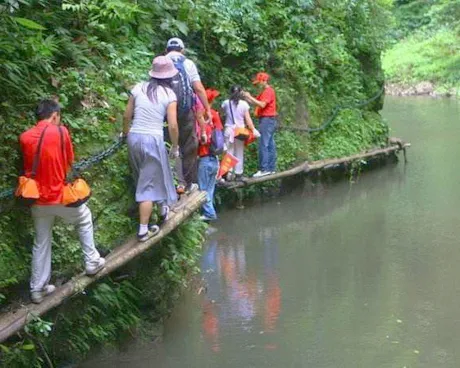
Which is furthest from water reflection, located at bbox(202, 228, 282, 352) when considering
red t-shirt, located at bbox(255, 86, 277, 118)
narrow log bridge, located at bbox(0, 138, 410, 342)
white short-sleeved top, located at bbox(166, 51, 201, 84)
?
red t-shirt, located at bbox(255, 86, 277, 118)

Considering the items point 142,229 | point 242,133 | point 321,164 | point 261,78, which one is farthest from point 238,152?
point 142,229

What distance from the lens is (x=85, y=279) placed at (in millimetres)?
6352

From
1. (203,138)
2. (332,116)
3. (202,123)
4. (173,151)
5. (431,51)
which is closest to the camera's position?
(173,151)

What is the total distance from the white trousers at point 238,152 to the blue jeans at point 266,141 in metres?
0.52

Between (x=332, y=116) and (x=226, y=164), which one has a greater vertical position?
(x=332, y=116)

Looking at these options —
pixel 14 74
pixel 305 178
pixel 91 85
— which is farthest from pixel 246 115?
pixel 14 74

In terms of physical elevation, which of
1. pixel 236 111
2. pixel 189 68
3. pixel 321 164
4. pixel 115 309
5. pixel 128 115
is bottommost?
pixel 115 309

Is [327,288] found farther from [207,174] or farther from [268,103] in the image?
[268,103]

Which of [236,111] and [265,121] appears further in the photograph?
[265,121]

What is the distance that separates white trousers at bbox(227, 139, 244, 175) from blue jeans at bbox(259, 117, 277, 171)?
518 millimetres

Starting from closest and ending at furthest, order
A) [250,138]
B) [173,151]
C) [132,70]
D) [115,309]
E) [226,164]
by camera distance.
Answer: [115,309] < [173,151] < [132,70] < [226,164] < [250,138]

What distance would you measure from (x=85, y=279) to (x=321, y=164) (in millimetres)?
8091

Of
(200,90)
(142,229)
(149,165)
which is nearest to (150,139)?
(149,165)

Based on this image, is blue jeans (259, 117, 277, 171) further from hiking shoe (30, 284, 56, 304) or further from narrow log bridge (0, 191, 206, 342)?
hiking shoe (30, 284, 56, 304)
